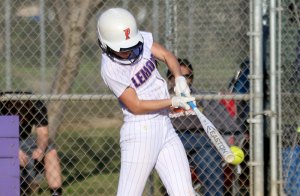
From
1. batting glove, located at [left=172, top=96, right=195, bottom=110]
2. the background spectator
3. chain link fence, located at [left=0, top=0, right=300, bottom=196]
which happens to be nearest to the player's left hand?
chain link fence, located at [left=0, top=0, right=300, bottom=196]

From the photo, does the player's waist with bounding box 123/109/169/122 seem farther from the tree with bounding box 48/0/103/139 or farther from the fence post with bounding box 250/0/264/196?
the tree with bounding box 48/0/103/139

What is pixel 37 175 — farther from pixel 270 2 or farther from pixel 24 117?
pixel 270 2

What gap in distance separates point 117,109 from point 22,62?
123 cm

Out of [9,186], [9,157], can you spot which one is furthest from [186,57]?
[9,186]

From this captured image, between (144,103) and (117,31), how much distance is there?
1.60 ft

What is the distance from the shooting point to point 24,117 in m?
7.65

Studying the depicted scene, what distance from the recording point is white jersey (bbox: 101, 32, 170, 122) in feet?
19.0

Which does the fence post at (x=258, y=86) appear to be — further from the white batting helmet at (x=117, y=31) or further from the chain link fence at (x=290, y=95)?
the white batting helmet at (x=117, y=31)

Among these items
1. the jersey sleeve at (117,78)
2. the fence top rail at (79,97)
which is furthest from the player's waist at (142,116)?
the fence top rail at (79,97)

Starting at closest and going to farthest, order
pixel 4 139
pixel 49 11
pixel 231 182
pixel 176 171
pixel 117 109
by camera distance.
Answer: pixel 176 171 → pixel 4 139 → pixel 231 182 → pixel 49 11 → pixel 117 109

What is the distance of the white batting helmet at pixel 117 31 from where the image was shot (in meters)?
5.71

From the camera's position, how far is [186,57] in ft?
27.4

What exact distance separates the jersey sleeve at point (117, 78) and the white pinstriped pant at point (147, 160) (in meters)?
0.27

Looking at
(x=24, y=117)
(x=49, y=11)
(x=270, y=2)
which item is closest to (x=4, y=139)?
(x=24, y=117)
